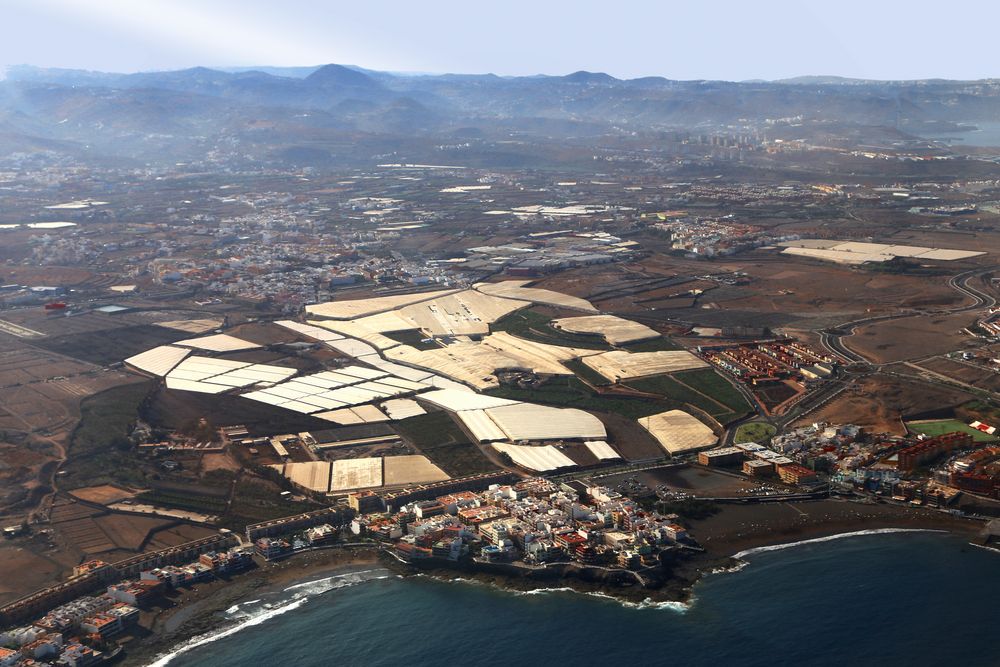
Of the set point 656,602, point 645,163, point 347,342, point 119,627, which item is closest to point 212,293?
point 347,342

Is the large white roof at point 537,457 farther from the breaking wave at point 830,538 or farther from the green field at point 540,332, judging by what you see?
the green field at point 540,332

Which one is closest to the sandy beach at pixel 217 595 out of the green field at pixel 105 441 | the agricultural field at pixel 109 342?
the green field at pixel 105 441

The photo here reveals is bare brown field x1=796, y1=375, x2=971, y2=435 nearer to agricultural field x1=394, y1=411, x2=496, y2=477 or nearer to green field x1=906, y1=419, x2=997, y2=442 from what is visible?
green field x1=906, y1=419, x2=997, y2=442

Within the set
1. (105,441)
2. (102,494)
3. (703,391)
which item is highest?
(703,391)

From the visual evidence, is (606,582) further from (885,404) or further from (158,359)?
(158,359)

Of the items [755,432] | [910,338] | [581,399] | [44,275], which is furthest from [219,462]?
[44,275]

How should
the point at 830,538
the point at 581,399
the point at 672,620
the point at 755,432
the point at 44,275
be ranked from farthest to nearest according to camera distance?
the point at 44,275
the point at 581,399
the point at 755,432
the point at 830,538
the point at 672,620

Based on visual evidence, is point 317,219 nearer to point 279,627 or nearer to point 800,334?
point 800,334
